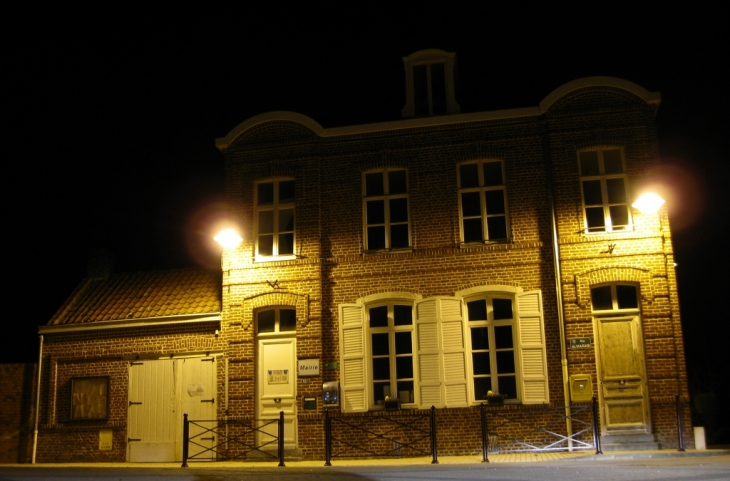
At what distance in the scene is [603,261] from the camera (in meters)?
15.5

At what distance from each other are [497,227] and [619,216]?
2401 millimetres

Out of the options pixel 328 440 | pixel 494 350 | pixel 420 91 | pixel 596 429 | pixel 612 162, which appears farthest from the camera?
pixel 420 91

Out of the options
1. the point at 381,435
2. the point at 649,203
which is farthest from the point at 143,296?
the point at 649,203

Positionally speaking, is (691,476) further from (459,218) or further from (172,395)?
(172,395)

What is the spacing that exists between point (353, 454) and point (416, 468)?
9.87 ft

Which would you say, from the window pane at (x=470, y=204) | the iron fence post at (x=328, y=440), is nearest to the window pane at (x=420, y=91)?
the window pane at (x=470, y=204)

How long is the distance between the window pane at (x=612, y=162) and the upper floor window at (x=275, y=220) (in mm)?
6567

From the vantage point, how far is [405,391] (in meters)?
→ 16.0

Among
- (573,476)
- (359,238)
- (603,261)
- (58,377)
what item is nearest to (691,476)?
(573,476)

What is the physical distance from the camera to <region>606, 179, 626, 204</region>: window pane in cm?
1585

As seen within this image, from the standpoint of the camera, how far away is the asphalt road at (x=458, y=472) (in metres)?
10.9

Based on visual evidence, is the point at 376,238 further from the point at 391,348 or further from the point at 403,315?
the point at 391,348

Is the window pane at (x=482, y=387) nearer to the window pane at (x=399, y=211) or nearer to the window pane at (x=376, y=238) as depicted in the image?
the window pane at (x=376, y=238)

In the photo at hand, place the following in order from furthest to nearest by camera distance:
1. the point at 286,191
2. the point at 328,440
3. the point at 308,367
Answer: the point at 286,191, the point at 308,367, the point at 328,440
